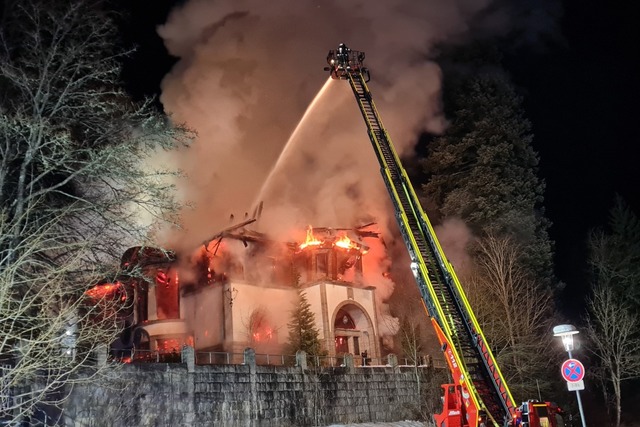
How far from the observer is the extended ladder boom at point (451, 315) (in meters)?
12.1

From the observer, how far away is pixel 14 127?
1060 cm

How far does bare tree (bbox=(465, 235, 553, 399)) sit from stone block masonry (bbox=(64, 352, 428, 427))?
15.3 feet

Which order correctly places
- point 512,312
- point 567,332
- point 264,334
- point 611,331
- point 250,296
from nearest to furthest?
point 567,332, point 512,312, point 611,331, point 250,296, point 264,334

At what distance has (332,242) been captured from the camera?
35.1m

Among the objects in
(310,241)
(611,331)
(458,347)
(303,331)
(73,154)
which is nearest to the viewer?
(73,154)

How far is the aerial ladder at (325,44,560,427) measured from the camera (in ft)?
39.1

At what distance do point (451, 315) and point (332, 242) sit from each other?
2174cm

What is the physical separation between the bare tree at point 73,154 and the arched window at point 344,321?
24599 mm

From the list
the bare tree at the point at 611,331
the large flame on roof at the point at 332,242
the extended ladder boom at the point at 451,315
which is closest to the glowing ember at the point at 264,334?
the large flame on roof at the point at 332,242

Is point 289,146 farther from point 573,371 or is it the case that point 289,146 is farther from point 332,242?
point 573,371

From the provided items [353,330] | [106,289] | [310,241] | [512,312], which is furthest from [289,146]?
[106,289]

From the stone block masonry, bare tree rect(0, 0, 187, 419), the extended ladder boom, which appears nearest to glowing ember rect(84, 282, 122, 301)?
bare tree rect(0, 0, 187, 419)

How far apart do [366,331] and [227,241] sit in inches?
416

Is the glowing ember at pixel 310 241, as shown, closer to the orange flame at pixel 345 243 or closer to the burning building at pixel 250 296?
the burning building at pixel 250 296
